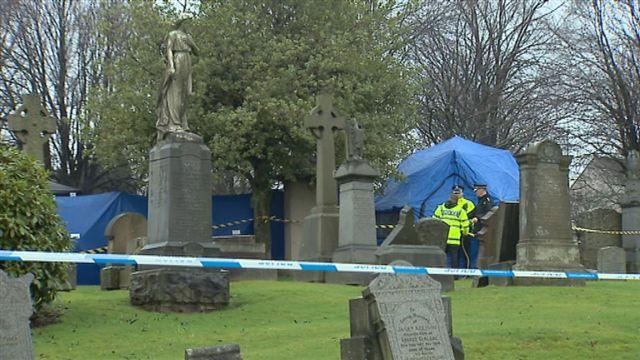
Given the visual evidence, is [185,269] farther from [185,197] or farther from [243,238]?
[243,238]

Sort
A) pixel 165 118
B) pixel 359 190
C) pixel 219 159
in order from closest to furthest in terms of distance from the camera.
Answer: pixel 165 118 → pixel 359 190 → pixel 219 159

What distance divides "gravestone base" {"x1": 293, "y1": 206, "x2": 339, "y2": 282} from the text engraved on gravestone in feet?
32.3

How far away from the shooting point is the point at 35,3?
33250mm

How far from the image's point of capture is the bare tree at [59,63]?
32.8m

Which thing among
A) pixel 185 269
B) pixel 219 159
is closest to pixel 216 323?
pixel 185 269

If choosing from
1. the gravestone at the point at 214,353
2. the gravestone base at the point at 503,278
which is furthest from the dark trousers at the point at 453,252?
the gravestone at the point at 214,353

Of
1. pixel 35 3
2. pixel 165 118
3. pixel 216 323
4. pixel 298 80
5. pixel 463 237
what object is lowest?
pixel 216 323

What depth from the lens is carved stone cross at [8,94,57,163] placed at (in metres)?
19.6

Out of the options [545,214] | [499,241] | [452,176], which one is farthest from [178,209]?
[452,176]

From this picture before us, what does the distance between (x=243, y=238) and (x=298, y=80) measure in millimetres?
7518

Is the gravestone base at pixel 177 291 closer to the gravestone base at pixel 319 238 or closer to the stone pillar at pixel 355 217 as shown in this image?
the stone pillar at pixel 355 217

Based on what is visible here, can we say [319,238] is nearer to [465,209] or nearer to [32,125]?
[465,209]

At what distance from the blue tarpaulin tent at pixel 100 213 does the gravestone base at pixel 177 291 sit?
40.3 ft

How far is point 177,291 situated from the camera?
553 inches
